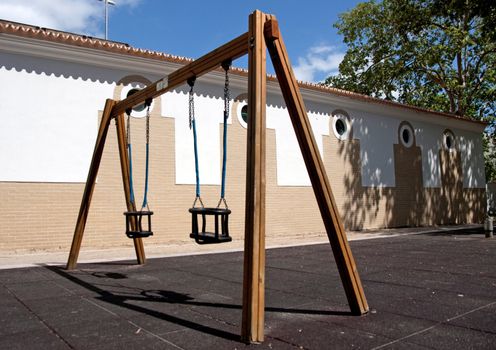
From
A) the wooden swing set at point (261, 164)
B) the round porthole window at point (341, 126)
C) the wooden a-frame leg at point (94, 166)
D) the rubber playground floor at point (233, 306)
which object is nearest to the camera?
the rubber playground floor at point (233, 306)

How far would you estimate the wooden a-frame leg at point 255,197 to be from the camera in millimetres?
3088

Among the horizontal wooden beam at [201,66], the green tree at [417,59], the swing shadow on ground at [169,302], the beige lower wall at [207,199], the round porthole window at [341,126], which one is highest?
the green tree at [417,59]

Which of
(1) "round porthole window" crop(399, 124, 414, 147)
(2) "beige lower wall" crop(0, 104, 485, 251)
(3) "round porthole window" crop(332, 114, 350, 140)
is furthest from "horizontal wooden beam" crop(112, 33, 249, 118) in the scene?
(1) "round porthole window" crop(399, 124, 414, 147)

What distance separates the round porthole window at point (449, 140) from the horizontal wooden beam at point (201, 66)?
16.0 m

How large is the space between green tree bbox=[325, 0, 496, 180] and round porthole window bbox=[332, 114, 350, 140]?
5241 mm

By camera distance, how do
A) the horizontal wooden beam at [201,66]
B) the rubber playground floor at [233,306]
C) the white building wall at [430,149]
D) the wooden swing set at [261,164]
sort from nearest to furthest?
the rubber playground floor at [233,306]
the wooden swing set at [261,164]
the horizontal wooden beam at [201,66]
the white building wall at [430,149]

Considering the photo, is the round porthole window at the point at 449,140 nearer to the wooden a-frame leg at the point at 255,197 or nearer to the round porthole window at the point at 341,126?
the round porthole window at the point at 341,126

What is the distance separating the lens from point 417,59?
Answer: 19.4 meters

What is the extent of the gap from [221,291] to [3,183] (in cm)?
613

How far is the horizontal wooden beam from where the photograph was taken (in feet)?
12.1

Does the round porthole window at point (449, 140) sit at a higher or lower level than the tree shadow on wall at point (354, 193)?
higher

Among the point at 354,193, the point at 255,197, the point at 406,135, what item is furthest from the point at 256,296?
the point at 406,135

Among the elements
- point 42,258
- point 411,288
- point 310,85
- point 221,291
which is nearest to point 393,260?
point 411,288

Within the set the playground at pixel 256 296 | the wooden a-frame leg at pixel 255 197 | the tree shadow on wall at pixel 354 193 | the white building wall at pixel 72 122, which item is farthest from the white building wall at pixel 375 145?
the wooden a-frame leg at pixel 255 197
